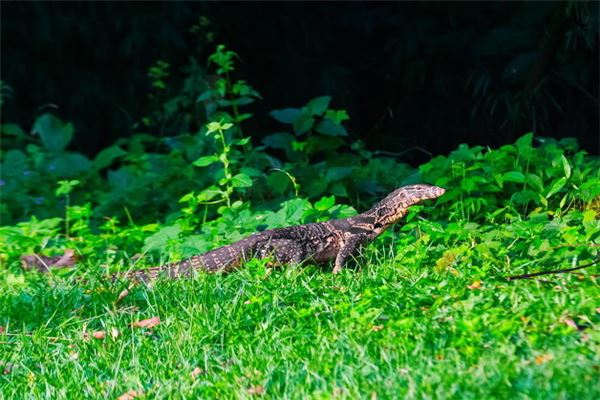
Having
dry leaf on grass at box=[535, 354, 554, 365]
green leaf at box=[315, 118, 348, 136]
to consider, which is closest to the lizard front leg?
green leaf at box=[315, 118, 348, 136]

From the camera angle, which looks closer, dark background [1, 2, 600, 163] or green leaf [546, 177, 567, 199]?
green leaf [546, 177, 567, 199]

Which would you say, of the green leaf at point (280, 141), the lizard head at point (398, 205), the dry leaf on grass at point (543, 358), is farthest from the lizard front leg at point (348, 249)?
the dry leaf on grass at point (543, 358)

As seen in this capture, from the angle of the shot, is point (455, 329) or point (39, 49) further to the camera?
point (39, 49)

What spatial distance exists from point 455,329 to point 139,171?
5.97 m

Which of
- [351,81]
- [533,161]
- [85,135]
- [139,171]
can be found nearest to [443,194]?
[533,161]

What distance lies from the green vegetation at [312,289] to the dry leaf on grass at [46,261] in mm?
89

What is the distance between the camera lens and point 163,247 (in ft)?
26.5

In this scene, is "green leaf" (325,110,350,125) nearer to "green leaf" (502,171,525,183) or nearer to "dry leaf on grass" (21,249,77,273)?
"green leaf" (502,171,525,183)

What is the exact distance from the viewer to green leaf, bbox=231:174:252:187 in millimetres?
8195

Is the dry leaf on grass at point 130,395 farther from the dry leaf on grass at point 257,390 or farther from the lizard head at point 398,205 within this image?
the lizard head at point 398,205

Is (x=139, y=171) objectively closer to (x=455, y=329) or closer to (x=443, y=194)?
(x=443, y=194)

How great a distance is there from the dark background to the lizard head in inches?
191

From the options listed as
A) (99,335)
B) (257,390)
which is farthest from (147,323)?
(257,390)

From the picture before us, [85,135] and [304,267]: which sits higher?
[304,267]
